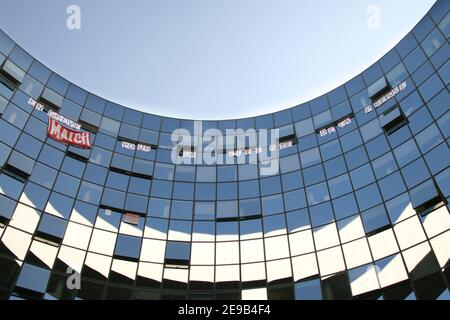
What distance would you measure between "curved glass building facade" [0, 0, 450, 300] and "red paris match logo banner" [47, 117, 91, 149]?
0.12 m

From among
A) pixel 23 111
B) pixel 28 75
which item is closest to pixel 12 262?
pixel 23 111

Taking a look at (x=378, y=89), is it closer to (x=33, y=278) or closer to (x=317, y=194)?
(x=317, y=194)

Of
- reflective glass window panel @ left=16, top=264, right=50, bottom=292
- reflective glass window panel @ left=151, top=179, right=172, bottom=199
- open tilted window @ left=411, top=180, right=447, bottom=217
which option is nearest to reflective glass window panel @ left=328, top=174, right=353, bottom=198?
open tilted window @ left=411, top=180, right=447, bottom=217

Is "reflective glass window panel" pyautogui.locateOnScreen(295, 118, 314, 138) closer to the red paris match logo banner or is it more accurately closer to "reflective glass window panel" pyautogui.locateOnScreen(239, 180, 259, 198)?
"reflective glass window panel" pyautogui.locateOnScreen(239, 180, 259, 198)

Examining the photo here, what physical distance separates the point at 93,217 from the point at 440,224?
23165 mm

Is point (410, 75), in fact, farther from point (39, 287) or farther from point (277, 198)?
point (39, 287)

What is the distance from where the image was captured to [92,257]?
1302 inches

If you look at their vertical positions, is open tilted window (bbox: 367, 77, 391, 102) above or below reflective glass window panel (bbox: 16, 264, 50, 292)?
above

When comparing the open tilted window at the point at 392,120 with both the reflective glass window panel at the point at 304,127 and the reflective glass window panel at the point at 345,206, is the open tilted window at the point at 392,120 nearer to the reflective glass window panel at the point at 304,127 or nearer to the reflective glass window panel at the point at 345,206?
the reflective glass window panel at the point at 345,206

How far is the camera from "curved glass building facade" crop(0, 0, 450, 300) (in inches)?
1205

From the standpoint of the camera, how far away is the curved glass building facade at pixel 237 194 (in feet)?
100

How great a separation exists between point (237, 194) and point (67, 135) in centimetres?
1418

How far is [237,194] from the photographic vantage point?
129 ft
